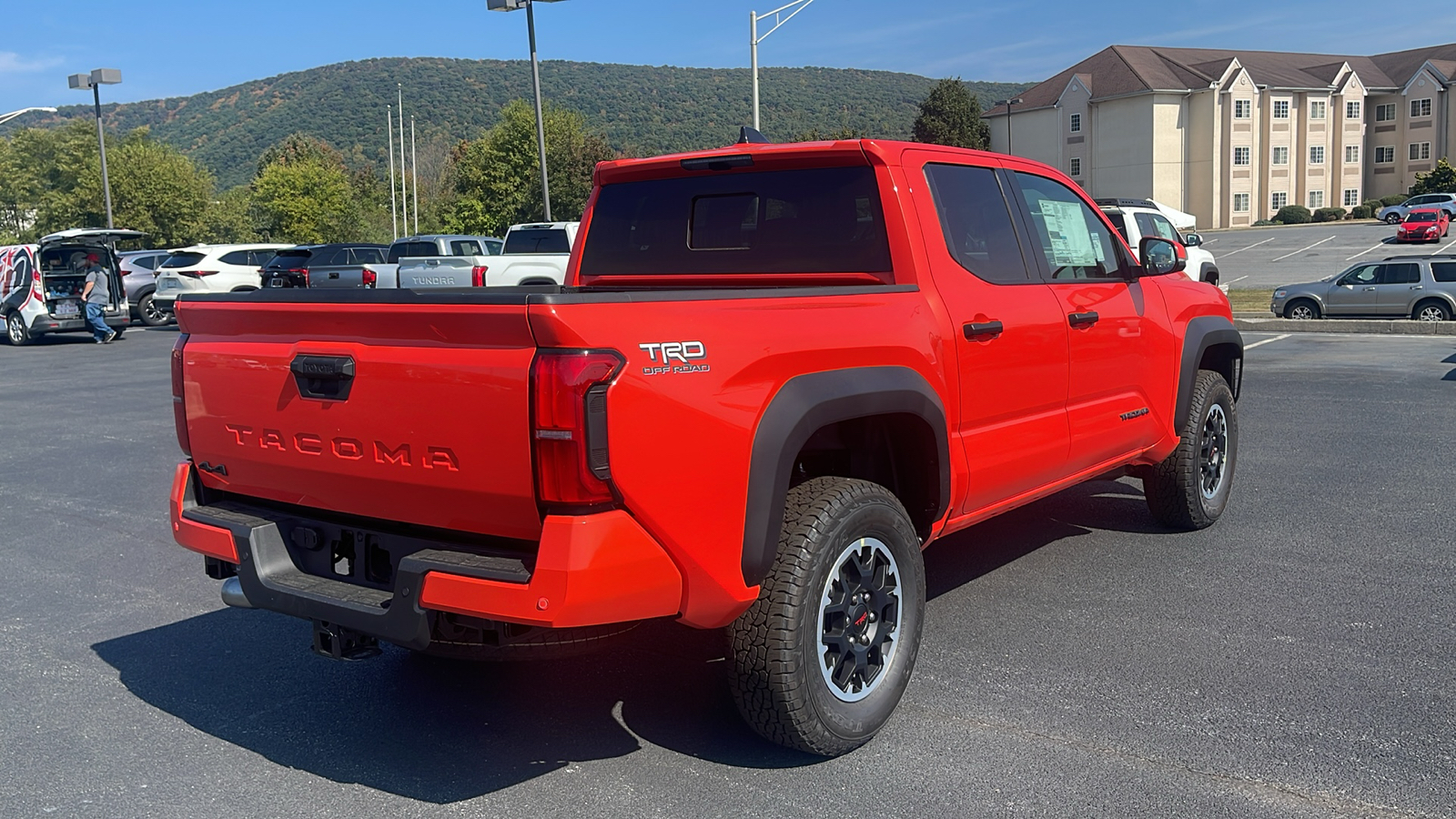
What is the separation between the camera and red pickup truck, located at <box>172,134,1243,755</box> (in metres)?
3.07

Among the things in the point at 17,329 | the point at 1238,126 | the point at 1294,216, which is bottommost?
the point at 17,329

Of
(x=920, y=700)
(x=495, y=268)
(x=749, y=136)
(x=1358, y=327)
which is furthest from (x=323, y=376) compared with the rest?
(x=1358, y=327)

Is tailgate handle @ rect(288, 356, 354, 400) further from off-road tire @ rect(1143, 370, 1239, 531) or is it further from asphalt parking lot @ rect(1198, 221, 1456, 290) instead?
asphalt parking lot @ rect(1198, 221, 1456, 290)

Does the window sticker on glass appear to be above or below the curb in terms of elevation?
above

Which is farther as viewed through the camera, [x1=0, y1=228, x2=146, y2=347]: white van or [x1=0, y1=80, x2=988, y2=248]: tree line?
[x1=0, y1=80, x2=988, y2=248]: tree line

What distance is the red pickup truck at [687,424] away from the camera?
10.1 ft

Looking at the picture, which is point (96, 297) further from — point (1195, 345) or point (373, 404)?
point (373, 404)

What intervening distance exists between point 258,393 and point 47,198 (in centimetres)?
7494

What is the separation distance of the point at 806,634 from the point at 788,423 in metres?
0.65

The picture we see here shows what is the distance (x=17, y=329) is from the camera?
2333 cm

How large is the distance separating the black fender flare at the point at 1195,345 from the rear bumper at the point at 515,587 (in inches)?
150

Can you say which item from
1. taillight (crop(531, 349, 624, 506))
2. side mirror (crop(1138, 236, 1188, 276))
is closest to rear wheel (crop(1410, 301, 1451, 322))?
side mirror (crop(1138, 236, 1188, 276))

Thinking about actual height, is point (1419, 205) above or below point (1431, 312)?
above

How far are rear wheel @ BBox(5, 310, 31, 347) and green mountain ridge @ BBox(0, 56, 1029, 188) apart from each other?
95.2m
